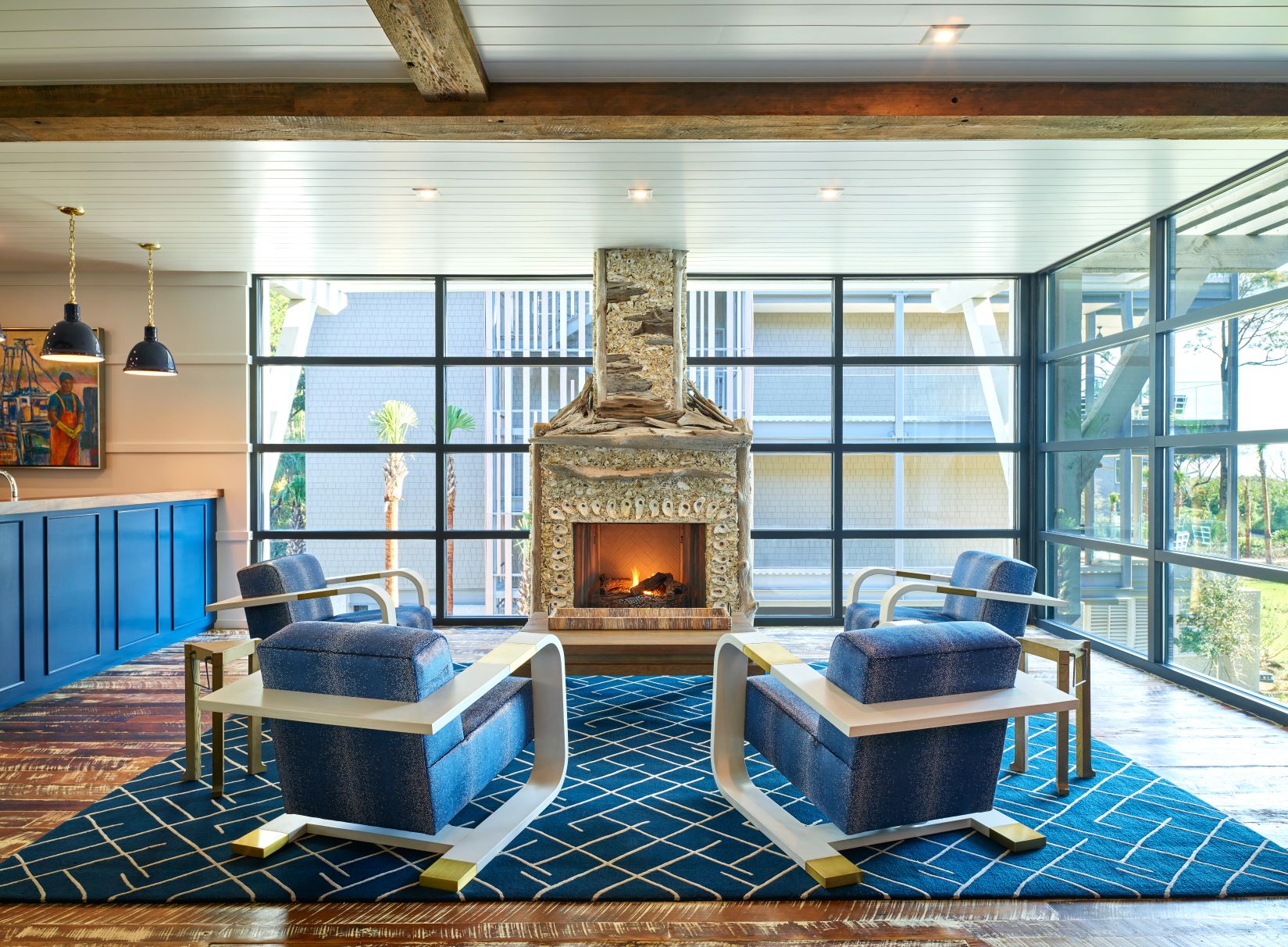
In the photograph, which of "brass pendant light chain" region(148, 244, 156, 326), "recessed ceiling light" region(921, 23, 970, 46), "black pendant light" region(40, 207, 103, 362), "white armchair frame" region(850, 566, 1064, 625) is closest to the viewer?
"recessed ceiling light" region(921, 23, 970, 46)

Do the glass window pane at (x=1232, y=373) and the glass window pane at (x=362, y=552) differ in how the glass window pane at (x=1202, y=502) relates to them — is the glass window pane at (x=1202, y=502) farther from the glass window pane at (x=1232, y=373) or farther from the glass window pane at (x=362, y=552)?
the glass window pane at (x=362, y=552)

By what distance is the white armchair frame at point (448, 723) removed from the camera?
2.40 m

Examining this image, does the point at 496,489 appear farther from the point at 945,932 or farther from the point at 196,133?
the point at 945,932

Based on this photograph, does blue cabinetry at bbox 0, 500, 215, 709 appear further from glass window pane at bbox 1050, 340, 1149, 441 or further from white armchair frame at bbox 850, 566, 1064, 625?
glass window pane at bbox 1050, 340, 1149, 441

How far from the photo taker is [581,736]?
3984 mm

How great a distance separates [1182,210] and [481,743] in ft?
16.4

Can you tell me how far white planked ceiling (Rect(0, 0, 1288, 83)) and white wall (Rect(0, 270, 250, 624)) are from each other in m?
3.51

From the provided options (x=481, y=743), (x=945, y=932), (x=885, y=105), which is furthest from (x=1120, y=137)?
(x=481, y=743)

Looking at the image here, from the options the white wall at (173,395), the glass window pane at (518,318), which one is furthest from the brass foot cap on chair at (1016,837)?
the white wall at (173,395)

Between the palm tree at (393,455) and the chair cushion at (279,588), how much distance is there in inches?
92.6

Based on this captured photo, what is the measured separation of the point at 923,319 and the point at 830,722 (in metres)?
5.09

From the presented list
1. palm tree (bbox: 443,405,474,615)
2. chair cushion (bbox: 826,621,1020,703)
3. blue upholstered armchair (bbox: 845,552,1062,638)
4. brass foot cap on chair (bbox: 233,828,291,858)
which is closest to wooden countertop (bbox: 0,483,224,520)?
palm tree (bbox: 443,405,474,615)

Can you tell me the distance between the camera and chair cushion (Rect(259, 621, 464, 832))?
249 centimetres

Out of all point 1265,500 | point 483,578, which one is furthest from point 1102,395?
point 483,578
